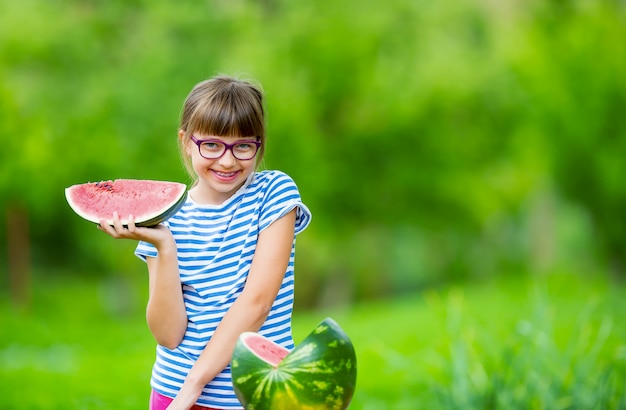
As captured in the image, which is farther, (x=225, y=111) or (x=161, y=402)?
(x=161, y=402)

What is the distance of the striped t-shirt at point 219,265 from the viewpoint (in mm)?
2457

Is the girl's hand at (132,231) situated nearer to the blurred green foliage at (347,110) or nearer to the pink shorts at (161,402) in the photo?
the pink shorts at (161,402)

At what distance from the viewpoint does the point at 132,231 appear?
2271 mm

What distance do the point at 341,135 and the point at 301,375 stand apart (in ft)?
47.1

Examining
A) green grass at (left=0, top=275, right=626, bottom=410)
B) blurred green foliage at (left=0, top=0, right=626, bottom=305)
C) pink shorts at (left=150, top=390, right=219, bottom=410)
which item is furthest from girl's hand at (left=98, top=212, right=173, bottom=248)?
blurred green foliage at (left=0, top=0, right=626, bottom=305)

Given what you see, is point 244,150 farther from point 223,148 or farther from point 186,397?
point 186,397

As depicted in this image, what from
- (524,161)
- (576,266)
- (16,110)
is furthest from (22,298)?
(576,266)

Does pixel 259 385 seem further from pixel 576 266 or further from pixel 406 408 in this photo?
pixel 576 266

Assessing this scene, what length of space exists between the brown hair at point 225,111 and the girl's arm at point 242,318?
338mm

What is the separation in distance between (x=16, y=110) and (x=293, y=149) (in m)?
4.68

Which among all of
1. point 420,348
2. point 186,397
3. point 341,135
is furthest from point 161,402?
point 341,135

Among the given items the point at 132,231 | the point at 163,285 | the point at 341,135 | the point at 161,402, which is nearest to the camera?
the point at 132,231

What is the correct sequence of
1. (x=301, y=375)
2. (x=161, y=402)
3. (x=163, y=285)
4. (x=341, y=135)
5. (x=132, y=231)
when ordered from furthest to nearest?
(x=341, y=135) < (x=161, y=402) < (x=163, y=285) < (x=132, y=231) < (x=301, y=375)

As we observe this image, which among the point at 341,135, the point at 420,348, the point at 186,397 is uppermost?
the point at 186,397
